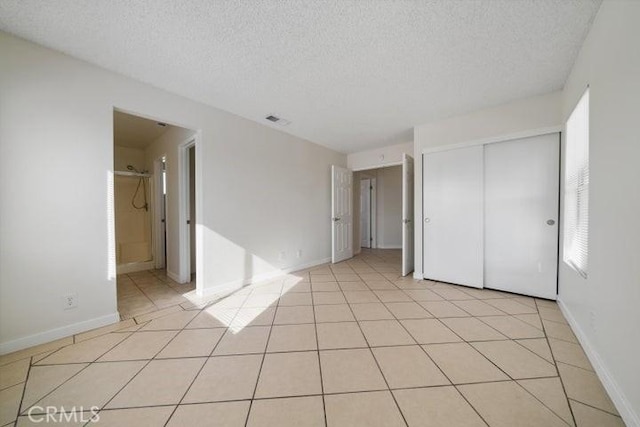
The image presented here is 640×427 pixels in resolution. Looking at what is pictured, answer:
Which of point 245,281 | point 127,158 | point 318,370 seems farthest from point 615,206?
point 127,158

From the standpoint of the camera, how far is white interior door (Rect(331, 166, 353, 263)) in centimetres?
444

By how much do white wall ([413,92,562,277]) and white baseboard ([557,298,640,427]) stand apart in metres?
1.80

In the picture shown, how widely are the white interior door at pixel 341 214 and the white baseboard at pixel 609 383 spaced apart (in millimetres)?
3223

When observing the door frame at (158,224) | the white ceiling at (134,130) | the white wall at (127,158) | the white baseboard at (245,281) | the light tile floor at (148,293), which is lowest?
the light tile floor at (148,293)

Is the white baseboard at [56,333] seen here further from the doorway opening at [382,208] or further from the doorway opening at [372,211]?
the doorway opening at [382,208]

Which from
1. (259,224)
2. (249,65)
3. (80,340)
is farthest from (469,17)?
(80,340)

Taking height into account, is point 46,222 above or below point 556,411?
above

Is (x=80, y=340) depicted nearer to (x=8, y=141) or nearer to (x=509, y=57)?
(x=8, y=141)

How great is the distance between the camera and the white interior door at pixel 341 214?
444 cm

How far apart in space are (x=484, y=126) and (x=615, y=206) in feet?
6.55

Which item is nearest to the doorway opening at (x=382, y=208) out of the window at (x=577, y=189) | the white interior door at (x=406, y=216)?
the white interior door at (x=406, y=216)

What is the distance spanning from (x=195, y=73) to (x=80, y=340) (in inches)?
98.0

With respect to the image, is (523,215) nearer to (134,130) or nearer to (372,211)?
(372,211)

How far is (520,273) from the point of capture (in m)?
2.71
